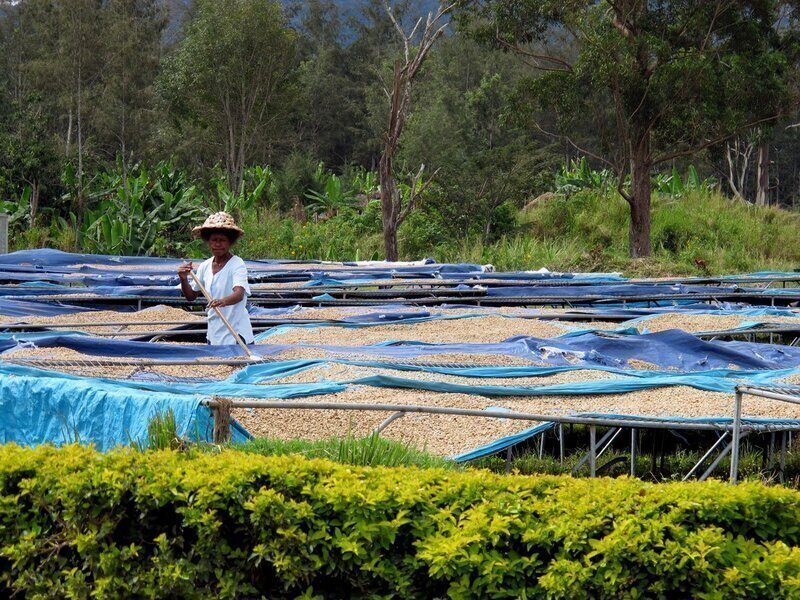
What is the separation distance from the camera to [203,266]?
697 cm

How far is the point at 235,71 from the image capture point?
27.4 meters

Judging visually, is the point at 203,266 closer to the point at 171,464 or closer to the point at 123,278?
the point at 171,464

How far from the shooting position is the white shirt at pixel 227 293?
6691mm

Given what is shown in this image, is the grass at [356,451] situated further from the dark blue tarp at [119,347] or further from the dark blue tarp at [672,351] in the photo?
the dark blue tarp at [672,351]

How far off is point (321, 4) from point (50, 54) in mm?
17595

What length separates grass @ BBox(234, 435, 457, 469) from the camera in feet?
13.9

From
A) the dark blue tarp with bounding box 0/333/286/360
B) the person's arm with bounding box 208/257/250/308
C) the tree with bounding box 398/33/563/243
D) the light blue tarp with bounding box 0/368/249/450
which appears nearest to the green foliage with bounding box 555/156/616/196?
the tree with bounding box 398/33/563/243

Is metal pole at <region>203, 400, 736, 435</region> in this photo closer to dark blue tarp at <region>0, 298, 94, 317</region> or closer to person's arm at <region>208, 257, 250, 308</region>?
person's arm at <region>208, 257, 250, 308</region>

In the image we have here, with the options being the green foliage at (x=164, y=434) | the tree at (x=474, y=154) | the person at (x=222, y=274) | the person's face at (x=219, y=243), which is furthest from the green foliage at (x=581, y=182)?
the green foliage at (x=164, y=434)

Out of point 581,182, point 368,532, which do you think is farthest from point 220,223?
point 581,182

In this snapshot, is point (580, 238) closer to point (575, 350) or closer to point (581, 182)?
point (581, 182)

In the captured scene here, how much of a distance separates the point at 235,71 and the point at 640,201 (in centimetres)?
1145

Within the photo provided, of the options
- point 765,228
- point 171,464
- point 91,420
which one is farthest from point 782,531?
point 765,228

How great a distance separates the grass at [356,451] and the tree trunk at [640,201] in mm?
16768
